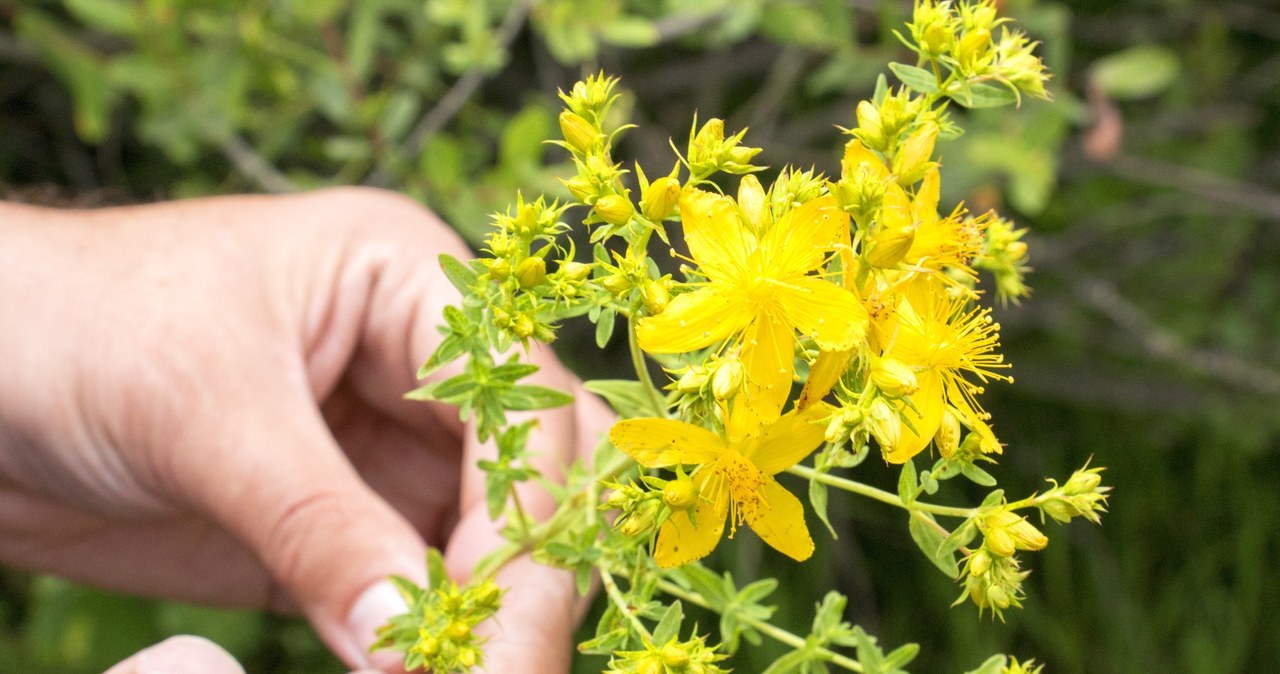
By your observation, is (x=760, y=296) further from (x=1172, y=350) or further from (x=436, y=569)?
(x=1172, y=350)

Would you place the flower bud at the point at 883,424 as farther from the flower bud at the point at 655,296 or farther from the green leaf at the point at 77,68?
the green leaf at the point at 77,68

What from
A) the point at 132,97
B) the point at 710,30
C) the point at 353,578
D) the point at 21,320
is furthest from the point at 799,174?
the point at 132,97

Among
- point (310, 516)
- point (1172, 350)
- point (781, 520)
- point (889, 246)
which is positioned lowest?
point (1172, 350)

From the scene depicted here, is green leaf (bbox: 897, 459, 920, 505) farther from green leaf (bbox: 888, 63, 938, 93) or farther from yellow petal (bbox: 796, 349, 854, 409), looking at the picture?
green leaf (bbox: 888, 63, 938, 93)

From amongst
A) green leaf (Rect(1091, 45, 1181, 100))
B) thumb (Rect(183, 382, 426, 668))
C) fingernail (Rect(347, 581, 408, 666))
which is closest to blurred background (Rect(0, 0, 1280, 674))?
green leaf (Rect(1091, 45, 1181, 100))

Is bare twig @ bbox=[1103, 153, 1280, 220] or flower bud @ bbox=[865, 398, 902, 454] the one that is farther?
bare twig @ bbox=[1103, 153, 1280, 220]

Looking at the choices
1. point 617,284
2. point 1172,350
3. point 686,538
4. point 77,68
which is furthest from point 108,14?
point 1172,350
